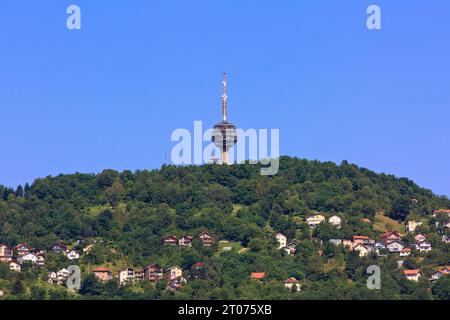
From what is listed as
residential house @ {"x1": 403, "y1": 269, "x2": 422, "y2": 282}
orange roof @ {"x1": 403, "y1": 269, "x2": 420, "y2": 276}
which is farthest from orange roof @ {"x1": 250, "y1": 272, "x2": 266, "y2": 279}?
orange roof @ {"x1": 403, "y1": 269, "x2": 420, "y2": 276}

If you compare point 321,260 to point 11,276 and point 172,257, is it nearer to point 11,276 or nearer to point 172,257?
point 172,257

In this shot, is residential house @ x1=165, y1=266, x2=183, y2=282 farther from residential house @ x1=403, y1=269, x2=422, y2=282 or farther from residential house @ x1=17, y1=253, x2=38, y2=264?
residential house @ x1=403, y1=269, x2=422, y2=282

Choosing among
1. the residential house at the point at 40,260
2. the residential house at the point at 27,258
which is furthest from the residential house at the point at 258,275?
the residential house at the point at 27,258

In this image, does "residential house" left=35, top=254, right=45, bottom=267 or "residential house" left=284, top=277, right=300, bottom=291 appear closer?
"residential house" left=284, top=277, right=300, bottom=291
